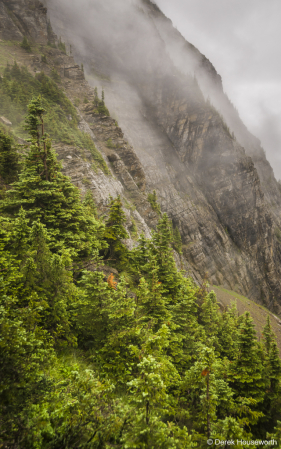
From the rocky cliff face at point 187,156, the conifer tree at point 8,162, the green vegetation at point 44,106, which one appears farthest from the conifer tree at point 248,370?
the rocky cliff face at point 187,156

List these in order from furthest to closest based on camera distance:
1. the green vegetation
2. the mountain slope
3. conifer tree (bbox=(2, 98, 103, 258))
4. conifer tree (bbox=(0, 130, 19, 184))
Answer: the mountain slope, the green vegetation, conifer tree (bbox=(0, 130, 19, 184)), conifer tree (bbox=(2, 98, 103, 258))

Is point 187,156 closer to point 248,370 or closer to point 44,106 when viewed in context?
point 44,106

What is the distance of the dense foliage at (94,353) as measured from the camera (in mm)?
3736

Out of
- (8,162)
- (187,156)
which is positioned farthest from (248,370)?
(187,156)

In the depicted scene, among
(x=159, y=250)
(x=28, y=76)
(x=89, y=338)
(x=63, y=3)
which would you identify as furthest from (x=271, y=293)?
(x=63, y=3)

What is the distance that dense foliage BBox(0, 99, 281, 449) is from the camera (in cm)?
374

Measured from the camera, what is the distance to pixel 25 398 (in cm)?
367

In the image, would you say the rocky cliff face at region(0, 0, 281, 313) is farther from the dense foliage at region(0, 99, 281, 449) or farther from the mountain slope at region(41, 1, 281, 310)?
the dense foliage at region(0, 99, 281, 449)

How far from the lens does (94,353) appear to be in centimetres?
765

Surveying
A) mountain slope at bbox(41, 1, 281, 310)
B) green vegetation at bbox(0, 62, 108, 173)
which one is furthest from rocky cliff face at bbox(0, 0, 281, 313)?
green vegetation at bbox(0, 62, 108, 173)

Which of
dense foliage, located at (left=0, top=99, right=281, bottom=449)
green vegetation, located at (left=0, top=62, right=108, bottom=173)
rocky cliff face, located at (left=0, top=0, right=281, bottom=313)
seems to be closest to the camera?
dense foliage, located at (left=0, top=99, right=281, bottom=449)

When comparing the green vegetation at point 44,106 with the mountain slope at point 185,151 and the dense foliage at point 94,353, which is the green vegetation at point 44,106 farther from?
the mountain slope at point 185,151

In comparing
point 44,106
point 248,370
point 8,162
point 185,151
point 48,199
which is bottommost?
point 248,370

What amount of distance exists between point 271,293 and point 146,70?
449 ft
